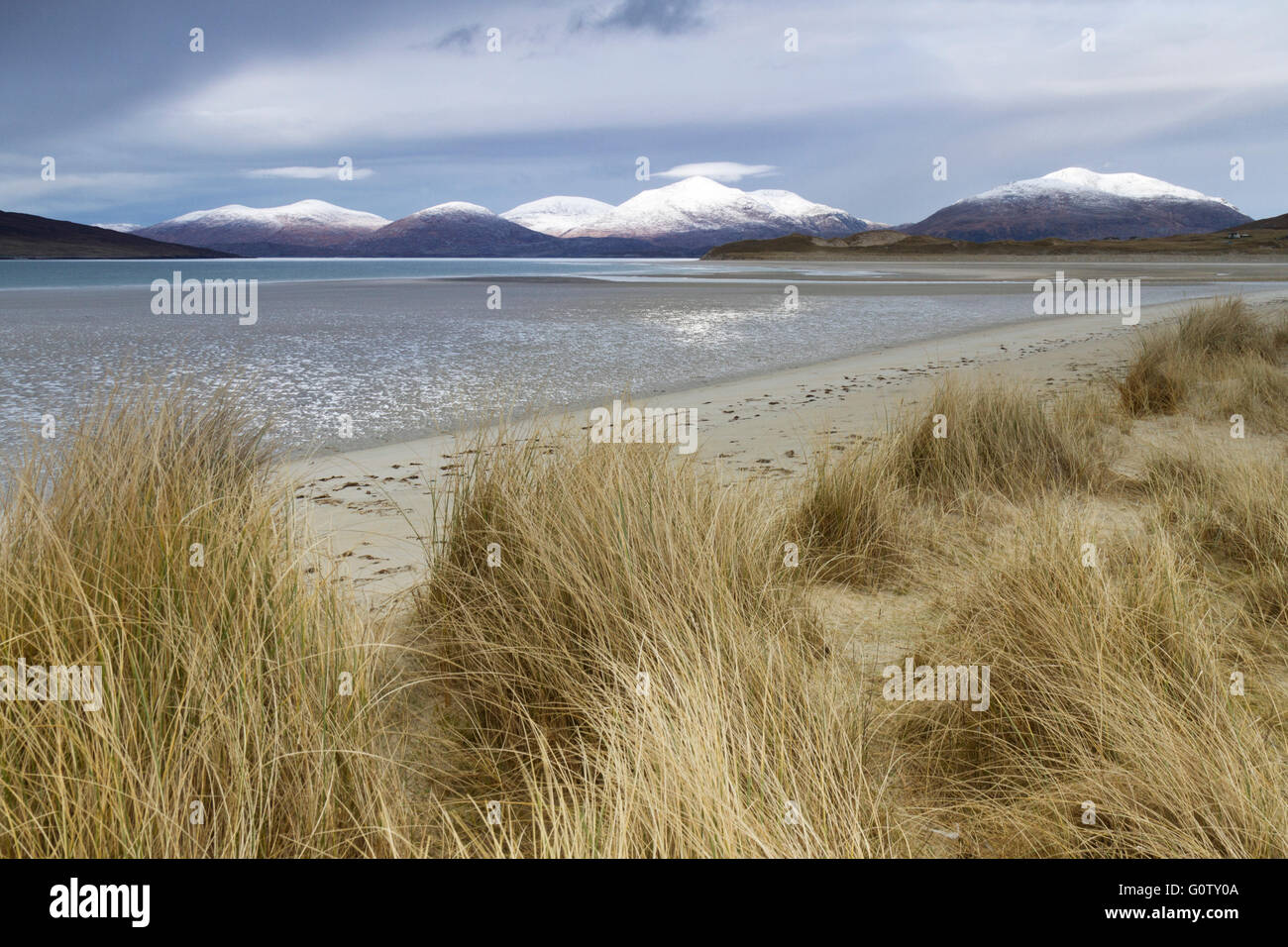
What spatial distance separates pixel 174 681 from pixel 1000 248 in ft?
289

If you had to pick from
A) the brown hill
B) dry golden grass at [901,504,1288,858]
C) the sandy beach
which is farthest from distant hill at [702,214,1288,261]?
dry golden grass at [901,504,1288,858]

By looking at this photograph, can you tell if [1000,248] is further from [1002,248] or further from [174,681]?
[174,681]

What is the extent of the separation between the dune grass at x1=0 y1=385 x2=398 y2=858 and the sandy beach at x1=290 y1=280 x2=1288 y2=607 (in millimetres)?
433

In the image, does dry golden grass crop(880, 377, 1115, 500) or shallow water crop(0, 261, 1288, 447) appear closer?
dry golden grass crop(880, 377, 1115, 500)

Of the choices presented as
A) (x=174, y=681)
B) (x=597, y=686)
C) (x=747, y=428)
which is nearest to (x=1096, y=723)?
(x=597, y=686)

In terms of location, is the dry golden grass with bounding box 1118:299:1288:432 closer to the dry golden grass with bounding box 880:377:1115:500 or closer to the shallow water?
the dry golden grass with bounding box 880:377:1115:500

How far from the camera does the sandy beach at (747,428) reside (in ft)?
14.4

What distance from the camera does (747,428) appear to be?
7.71 metres

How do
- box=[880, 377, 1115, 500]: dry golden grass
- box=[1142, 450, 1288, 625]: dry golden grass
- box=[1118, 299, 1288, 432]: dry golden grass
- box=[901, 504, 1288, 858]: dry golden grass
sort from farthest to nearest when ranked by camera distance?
1. box=[1118, 299, 1288, 432]: dry golden grass
2. box=[880, 377, 1115, 500]: dry golden grass
3. box=[1142, 450, 1288, 625]: dry golden grass
4. box=[901, 504, 1288, 858]: dry golden grass

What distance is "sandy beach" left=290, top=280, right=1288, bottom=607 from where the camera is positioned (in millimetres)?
4398

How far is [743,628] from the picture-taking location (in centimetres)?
256
